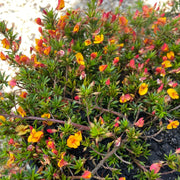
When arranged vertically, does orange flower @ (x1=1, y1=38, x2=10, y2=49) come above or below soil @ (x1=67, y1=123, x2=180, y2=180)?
above

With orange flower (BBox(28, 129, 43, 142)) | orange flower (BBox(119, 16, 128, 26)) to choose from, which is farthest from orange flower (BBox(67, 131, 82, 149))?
orange flower (BBox(119, 16, 128, 26))

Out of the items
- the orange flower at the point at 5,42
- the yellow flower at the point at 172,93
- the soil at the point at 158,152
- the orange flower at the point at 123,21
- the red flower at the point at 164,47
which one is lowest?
the soil at the point at 158,152

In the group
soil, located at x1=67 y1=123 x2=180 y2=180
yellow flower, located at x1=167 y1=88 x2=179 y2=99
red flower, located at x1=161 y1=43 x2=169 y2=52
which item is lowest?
soil, located at x1=67 y1=123 x2=180 y2=180

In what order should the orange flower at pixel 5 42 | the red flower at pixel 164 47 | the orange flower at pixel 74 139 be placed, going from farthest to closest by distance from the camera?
the red flower at pixel 164 47, the orange flower at pixel 5 42, the orange flower at pixel 74 139

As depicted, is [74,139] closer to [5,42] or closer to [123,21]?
[5,42]

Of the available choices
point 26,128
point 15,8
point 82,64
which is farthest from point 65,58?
point 15,8

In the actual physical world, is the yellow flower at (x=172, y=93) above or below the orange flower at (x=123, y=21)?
below

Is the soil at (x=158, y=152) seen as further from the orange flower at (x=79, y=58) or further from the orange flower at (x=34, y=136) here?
the orange flower at (x=79, y=58)

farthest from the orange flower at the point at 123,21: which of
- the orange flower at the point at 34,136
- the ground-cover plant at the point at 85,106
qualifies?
the orange flower at the point at 34,136

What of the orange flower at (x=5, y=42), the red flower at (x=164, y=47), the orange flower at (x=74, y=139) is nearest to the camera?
the orange flower at (x=74, y=139)

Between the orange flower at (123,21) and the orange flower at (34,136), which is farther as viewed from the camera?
the orange flower at (123,21)

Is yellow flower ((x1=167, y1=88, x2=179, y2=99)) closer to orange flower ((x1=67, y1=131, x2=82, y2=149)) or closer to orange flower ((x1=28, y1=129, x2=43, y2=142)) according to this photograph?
orange flower ((x1=67, y1=131, x2=82, y2=149))
